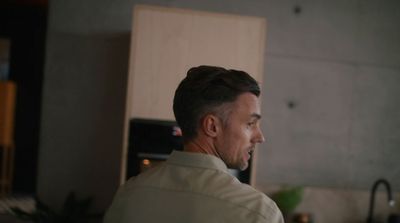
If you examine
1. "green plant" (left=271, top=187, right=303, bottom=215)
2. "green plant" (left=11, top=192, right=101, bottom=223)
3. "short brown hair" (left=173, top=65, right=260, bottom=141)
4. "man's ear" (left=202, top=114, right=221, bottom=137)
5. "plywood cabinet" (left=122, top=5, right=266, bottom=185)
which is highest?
"plywood cabinet" (left=122, top=5, right=266, bottom=185)

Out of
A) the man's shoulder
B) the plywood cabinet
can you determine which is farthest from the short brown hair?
the plywood cabinet

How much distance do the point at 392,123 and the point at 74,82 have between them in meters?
2.34

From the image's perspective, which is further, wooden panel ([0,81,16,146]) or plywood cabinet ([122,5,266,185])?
wooden panel ([0,81,16,146])

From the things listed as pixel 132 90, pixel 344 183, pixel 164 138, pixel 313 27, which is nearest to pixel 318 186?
pixel 344 183

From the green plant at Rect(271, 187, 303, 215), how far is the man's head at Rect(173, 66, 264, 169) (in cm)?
218

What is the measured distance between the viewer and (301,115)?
3.39 metres

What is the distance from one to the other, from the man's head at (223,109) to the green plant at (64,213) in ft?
6.90

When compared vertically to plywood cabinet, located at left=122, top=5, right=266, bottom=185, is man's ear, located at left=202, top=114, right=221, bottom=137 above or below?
below

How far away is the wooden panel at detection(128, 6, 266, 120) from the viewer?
2.62m

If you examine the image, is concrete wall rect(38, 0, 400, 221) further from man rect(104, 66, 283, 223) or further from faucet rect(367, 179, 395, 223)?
man rect(104, 66, 283, 223)

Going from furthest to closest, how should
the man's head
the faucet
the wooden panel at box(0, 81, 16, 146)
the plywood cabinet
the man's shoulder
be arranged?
1. the wooden panel at box(0, 81, 16, 146)
2. the faucet
3. the plywood cabinet
4. the man's head
5. the man's shoulder

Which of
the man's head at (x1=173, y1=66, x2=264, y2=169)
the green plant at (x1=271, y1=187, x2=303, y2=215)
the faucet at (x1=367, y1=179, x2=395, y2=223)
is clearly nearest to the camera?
the man's head at (x1=173, y1=66, x2=264, y2=169)

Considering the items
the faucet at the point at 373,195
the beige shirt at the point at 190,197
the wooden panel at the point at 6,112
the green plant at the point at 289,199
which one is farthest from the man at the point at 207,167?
the wooden panel at the point at 6,112

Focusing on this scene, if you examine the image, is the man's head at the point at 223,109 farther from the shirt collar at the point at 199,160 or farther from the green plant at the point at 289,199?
the green plant at the point at 289,199
